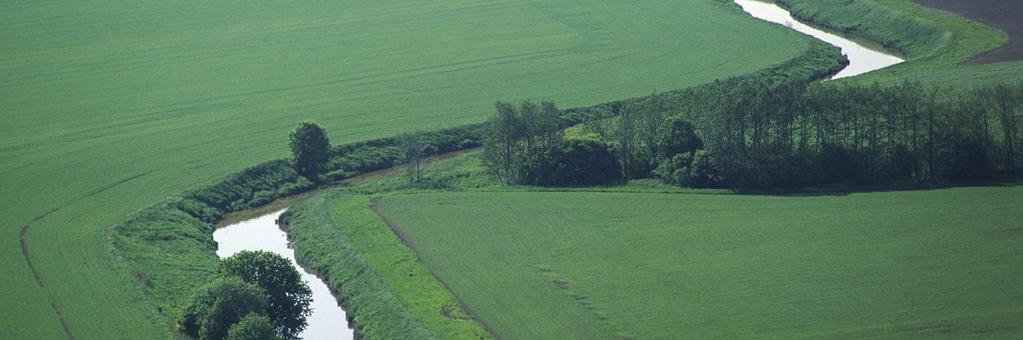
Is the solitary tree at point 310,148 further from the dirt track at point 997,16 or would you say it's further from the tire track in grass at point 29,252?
the dirt track at point 997,16

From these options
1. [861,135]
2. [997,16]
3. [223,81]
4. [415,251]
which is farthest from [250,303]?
[997,16]

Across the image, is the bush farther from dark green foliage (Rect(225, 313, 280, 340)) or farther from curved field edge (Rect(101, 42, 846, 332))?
dark green foliage (Rect(225, 313, 280, 340))

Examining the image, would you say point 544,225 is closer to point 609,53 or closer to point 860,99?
point 860,99

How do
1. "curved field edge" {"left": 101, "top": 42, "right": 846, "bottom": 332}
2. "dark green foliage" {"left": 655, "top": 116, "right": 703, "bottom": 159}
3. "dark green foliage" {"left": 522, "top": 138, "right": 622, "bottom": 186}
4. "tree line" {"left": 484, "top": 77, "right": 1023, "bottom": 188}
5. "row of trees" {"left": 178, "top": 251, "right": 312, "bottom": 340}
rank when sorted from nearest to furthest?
"row of trees" {"left": 178, "top": 251, "right": 312, "bottom": 340}, "curved field edge" {"left": 101, "top": 42, "right": 846, "bottom": 332}, "tree line" {"left": 484, "top": 77, "right": 1023, "bottom": 188}, "dark green foliage" {"left": 655, "top": 116, "right": 703, "bottom": 159}, "dark green foliage" {"left": 522, "top": 138, "right": 622, "bottom": 186}

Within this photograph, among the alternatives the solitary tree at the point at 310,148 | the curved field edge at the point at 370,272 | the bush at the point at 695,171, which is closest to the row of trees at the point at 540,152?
the bush at the point at 695,171

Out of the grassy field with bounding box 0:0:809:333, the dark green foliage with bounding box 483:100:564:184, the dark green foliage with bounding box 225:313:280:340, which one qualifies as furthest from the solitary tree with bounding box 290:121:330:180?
the dark green foliage with bounding box 225:313:280:340

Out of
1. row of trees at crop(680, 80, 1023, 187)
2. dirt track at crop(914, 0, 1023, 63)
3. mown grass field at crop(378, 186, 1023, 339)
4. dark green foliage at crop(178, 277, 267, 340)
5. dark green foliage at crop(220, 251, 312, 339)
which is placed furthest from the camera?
dirt track at crop(914, 0, 1023, 63)
